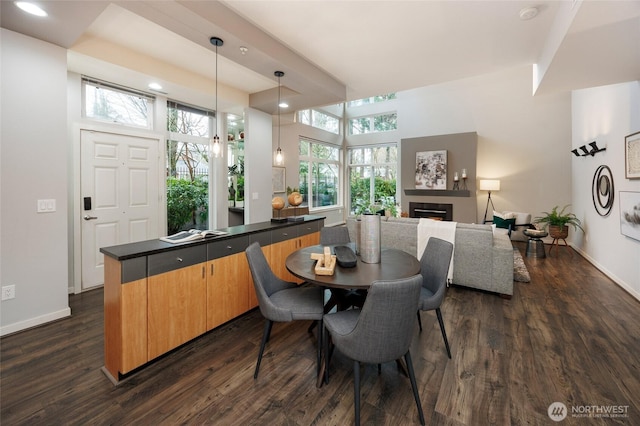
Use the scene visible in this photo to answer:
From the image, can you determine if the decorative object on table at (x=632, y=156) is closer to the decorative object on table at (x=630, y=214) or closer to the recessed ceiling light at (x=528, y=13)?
the decorative object on table at (x=630, y=214)

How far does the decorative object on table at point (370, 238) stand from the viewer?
2164mm

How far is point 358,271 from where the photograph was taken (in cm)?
199

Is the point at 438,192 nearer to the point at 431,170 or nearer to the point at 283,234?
the point at 431,170

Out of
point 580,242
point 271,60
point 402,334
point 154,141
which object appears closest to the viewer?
point 402,334

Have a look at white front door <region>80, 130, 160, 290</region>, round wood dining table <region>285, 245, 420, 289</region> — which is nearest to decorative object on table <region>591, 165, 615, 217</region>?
round wood dining table <region>285, 245, 420, 289</region>

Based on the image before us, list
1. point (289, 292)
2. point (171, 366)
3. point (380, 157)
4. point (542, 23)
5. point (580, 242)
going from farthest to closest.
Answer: point (380, 157)
point (580, 242)
point (542, 23)
point (289, 292)
point (171, 366)

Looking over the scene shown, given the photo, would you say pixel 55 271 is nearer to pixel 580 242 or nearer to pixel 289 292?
pixel 289 292

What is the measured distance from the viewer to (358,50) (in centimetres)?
326

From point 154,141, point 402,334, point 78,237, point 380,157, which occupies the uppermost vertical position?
point 380,157

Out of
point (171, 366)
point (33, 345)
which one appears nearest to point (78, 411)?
point (171, 366)

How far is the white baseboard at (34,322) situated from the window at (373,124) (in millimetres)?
8063

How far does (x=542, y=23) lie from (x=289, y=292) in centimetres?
349

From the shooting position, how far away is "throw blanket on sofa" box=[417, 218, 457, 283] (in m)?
3.56

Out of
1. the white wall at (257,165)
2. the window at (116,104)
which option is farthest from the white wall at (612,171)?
the window at (116,104)
